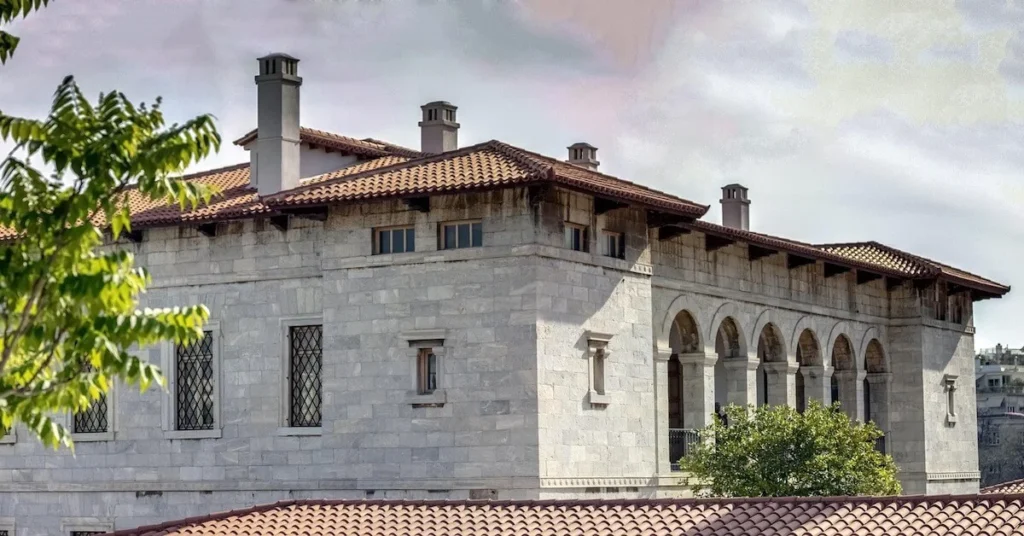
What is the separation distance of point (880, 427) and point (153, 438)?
1849 centimetres

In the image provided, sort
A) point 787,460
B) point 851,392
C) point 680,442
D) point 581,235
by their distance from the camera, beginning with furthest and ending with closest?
point 851,392 < point 680,442 < point 787,460 < point 581,235

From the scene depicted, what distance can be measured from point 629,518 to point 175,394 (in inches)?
504

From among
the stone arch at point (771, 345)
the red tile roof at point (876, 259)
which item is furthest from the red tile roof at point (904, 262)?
the stone arch at point (771, 345)

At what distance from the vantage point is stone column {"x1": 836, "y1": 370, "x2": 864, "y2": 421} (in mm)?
43000

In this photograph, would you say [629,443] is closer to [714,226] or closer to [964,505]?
[714,226]

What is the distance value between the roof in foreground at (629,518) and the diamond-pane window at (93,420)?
29.2 ft

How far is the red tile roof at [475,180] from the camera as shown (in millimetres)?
30062

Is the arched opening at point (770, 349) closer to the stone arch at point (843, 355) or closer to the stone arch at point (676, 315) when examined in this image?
the stone arch at point (676, 315)

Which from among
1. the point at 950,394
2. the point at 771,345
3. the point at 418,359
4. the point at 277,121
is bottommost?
the point at 950,394

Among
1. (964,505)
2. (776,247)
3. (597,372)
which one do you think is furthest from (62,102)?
(776,247)

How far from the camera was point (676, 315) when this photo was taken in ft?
117

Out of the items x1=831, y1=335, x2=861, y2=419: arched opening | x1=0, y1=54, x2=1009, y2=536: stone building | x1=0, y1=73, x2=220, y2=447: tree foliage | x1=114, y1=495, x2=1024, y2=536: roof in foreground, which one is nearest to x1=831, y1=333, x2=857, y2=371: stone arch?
x1=831, y1=335, x2=861, y2=419: arched opening

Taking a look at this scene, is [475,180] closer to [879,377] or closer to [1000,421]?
[879,377]

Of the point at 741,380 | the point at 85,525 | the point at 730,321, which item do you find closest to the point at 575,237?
the point at 730,321
